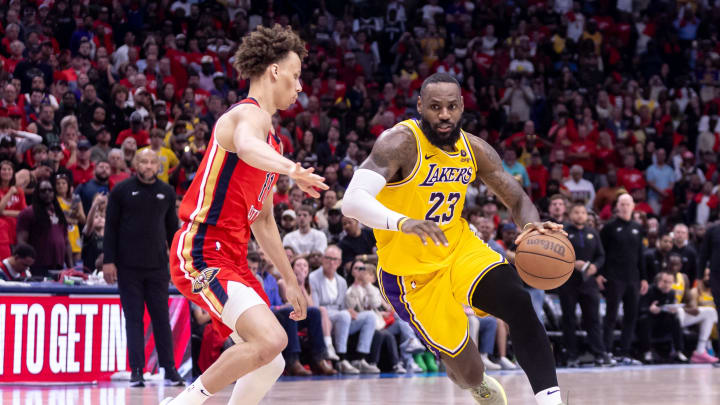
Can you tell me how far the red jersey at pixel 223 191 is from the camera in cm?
477

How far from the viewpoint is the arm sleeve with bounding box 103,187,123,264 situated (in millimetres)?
9203

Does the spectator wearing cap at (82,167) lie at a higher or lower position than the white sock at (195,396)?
higher

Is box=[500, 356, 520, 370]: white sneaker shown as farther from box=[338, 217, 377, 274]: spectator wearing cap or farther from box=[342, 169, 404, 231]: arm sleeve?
box=[342, 169, 404, 231]: arm sleeve

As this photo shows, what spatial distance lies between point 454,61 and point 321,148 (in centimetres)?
476

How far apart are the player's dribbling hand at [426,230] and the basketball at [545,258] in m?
0.71

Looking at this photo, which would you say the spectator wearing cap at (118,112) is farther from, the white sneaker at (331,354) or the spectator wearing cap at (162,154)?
the white sneaker at (331,354)

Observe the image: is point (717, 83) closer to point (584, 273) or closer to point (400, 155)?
point (584, 273)

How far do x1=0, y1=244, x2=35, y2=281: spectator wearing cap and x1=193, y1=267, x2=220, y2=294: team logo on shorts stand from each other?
5.89 meters

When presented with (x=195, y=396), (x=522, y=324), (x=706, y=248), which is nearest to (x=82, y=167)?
(x=706, y=248)

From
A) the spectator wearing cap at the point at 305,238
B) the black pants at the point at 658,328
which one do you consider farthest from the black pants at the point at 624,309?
the spectator wearing cap at the point at 305,238

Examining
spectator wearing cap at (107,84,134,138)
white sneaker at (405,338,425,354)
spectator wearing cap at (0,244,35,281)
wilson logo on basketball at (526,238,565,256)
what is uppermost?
spectator wearing cap at (107,84,134,138)

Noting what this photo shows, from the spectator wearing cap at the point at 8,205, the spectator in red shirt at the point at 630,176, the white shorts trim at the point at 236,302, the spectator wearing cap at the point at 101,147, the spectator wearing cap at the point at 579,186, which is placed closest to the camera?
the white shorts trim at the point at 236,302

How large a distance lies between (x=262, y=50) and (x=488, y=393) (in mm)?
2237

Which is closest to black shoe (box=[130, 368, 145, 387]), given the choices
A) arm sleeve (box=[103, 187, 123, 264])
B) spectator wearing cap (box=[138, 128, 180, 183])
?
arm sleeve (box=[103, 187, 123, 264])
